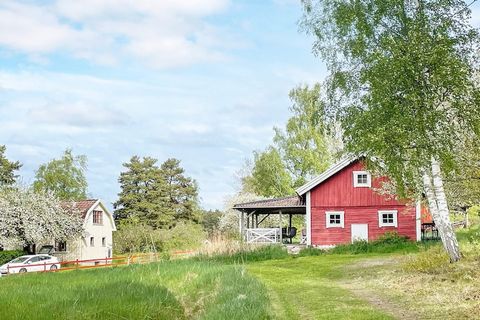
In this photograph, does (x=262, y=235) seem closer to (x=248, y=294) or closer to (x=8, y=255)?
(x=8, y=255)

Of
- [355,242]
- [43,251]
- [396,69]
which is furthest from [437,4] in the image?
[43,251]

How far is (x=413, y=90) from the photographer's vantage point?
1458cm

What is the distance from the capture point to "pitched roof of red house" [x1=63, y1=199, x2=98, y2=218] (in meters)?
49.5

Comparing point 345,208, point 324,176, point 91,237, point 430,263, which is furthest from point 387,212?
point 91,237

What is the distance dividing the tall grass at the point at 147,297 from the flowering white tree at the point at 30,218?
2624 cm

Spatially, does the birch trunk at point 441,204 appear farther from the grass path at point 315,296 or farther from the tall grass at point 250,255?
the tall grass at point 250,255

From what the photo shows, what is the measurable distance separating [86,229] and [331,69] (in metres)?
38.6

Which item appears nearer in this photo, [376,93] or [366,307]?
[366,307]

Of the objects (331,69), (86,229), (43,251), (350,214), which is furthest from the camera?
(86,229)

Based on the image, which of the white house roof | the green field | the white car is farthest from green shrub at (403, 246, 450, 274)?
the white car

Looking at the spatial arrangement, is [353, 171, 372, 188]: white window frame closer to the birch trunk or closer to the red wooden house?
the red wooden house

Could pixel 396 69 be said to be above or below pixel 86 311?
above

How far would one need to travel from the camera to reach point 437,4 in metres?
16.1

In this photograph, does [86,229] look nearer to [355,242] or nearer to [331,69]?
[355,242]
